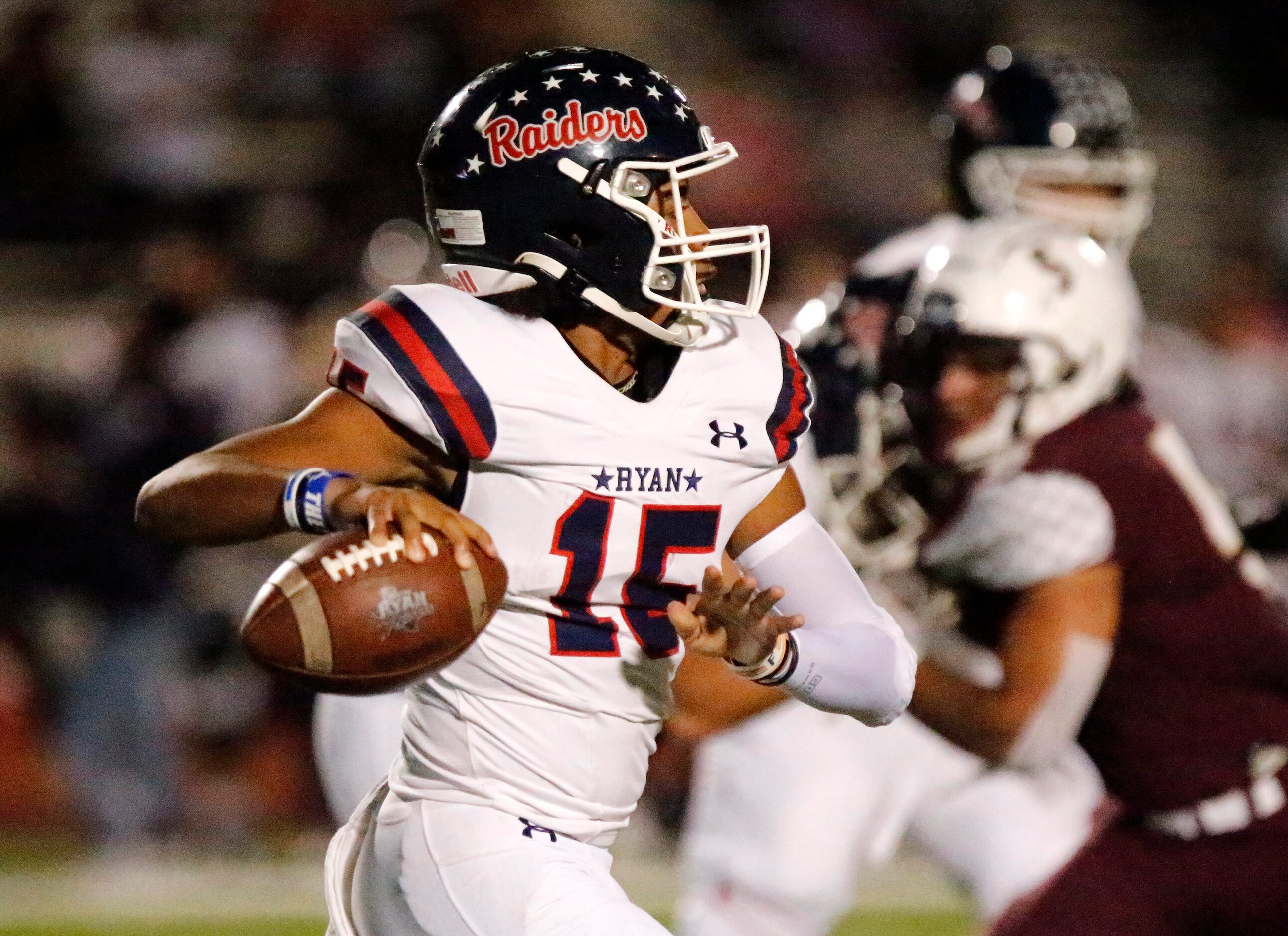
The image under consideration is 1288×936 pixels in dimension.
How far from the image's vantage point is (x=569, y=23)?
29.0 feet

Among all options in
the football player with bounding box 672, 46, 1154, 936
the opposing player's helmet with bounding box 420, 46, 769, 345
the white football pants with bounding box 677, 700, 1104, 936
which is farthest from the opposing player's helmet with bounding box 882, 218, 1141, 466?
the opposing player's helmet with bounding box 420, 46, 769, 345

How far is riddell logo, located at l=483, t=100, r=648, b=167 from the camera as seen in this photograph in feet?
7.79

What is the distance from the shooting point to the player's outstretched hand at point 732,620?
2.24m

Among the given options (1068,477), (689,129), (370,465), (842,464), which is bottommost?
(842,464)

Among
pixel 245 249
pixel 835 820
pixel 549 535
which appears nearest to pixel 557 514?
pixel 549 535

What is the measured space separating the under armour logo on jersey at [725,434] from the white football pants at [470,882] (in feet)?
1.76

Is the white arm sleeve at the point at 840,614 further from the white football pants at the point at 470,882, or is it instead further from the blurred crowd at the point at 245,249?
the blurred crowd at the point at 245,249

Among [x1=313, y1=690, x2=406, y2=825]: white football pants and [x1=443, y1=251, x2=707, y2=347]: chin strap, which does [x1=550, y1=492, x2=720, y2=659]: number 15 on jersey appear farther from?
[x1=313, y1=690, x2=406, y2=825]: white football pants

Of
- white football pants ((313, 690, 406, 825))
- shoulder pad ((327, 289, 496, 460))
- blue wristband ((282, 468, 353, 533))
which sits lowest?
white football pants ((313, 690, 406, 825))

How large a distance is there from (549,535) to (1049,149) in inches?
115

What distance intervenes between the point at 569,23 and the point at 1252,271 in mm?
3332

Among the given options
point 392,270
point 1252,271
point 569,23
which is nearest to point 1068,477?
point 392,270

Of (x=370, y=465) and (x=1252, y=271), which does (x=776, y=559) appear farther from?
(x=1252, y=271)

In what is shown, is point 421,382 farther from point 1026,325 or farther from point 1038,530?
point 1026,325
